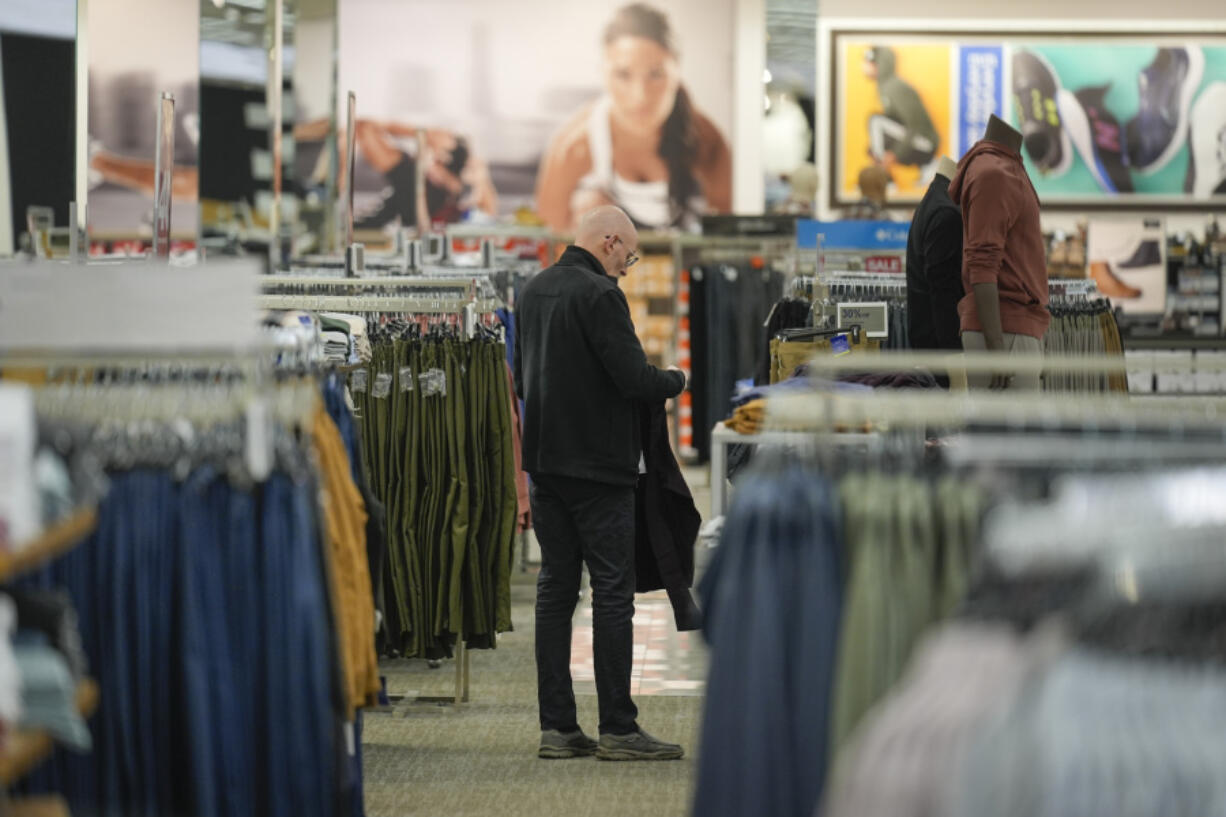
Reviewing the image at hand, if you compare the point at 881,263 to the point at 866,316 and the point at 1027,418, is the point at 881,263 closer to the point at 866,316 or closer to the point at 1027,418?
the point at 866,316

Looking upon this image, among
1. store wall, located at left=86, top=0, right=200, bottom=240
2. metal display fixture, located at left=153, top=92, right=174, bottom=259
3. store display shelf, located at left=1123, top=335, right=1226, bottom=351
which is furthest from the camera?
store wall, located at left=86, top=0, right=200, bottom=240

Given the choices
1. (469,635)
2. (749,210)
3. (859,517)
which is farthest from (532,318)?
(749,210)

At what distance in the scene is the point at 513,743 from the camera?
5445 millimetres

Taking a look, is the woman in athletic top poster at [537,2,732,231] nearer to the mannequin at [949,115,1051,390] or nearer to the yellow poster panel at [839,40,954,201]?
the yellow poster panel at [839,40,954,201]

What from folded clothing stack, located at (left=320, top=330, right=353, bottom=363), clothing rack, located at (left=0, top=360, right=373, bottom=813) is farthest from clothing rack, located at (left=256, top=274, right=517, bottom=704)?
clothing rack, located at (left=0, top=360, right=373, bottom=813)

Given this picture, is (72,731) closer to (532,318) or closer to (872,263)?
(532,318)

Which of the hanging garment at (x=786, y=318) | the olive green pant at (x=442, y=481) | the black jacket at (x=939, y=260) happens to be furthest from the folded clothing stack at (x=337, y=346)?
the hanging garment at (x=786, y=318)

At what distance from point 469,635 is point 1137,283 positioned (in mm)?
7626

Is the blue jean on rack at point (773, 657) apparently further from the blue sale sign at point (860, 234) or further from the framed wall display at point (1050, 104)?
the framed wall display at point (1050, 104)

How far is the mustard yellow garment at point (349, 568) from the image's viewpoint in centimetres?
343

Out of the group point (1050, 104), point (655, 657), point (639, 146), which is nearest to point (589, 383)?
point (655, 657)

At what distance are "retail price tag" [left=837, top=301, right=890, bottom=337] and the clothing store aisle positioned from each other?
1.09 metres

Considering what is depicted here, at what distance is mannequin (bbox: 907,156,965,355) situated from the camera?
5.97m

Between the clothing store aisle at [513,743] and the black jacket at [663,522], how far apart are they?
219mm
